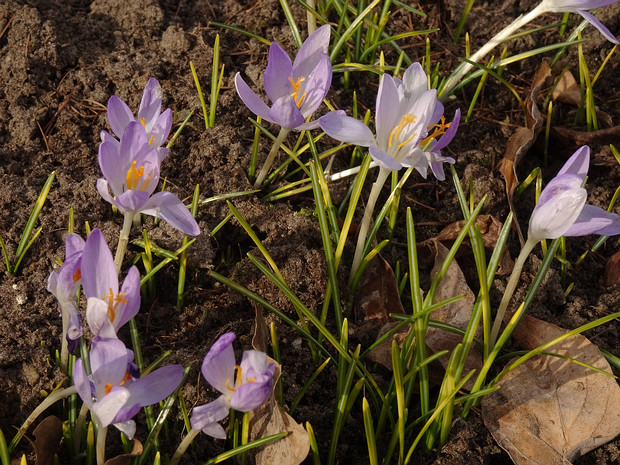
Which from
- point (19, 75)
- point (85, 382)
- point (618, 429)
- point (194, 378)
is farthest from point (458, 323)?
point (19, 75)

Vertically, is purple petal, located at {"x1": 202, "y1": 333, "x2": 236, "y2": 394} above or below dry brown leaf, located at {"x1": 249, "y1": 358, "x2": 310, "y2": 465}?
above

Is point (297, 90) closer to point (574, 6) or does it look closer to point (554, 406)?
point (574, 6)

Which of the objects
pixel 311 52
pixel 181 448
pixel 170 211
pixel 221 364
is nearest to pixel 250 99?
pixel 311 52

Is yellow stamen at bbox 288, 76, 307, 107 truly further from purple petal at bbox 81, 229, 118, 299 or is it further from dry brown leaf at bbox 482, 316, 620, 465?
dry brown leaf at bbox 482, 316, 620, 465

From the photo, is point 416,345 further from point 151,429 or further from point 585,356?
point 151,429

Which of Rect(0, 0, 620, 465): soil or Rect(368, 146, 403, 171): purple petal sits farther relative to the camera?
Rect(0, 0, 620, 465): soil

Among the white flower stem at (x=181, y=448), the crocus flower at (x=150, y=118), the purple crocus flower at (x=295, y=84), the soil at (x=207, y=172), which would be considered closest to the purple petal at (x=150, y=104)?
the crocus flower at (x=150, y=118)

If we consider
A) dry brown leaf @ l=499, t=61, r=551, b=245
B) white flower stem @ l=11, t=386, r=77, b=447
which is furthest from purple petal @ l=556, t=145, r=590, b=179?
white flower stem @ l=11, t=386, r=77, b=447
